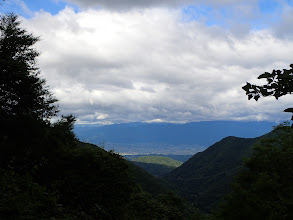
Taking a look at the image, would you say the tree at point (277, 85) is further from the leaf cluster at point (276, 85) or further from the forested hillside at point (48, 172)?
the forested hillside at point (48, 172)

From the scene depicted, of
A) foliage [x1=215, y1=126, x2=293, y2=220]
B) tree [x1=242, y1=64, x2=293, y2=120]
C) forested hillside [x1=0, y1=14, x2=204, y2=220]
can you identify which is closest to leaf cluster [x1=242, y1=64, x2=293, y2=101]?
tree [x1=242, y1=64, x2=293, y2=120]

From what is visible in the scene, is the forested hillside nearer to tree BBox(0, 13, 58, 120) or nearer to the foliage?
tree BBox(0, 13, 58, 120)

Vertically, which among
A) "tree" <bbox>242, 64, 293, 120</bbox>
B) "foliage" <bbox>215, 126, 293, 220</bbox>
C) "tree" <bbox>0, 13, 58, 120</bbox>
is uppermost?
"tree" <bbox>0, 13, 58, 120</bbox>

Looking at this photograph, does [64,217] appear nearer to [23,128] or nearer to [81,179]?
[81,179]

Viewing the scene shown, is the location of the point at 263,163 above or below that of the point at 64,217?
above

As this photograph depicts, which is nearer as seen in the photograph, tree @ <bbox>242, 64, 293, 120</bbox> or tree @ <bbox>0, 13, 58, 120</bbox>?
tree @ <bbox>242, 64, 293, 120</bbox>

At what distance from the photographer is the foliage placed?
1409 cm

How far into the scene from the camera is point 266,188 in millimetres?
18359

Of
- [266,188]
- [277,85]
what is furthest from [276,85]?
[266,188]

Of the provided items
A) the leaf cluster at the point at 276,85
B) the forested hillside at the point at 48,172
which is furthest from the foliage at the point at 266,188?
the leaf cluster at the point at 276,85

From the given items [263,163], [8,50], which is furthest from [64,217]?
[263,163]

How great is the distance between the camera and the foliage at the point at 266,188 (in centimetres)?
1409

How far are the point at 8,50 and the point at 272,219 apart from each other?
993 inches

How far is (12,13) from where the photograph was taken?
984 inches
